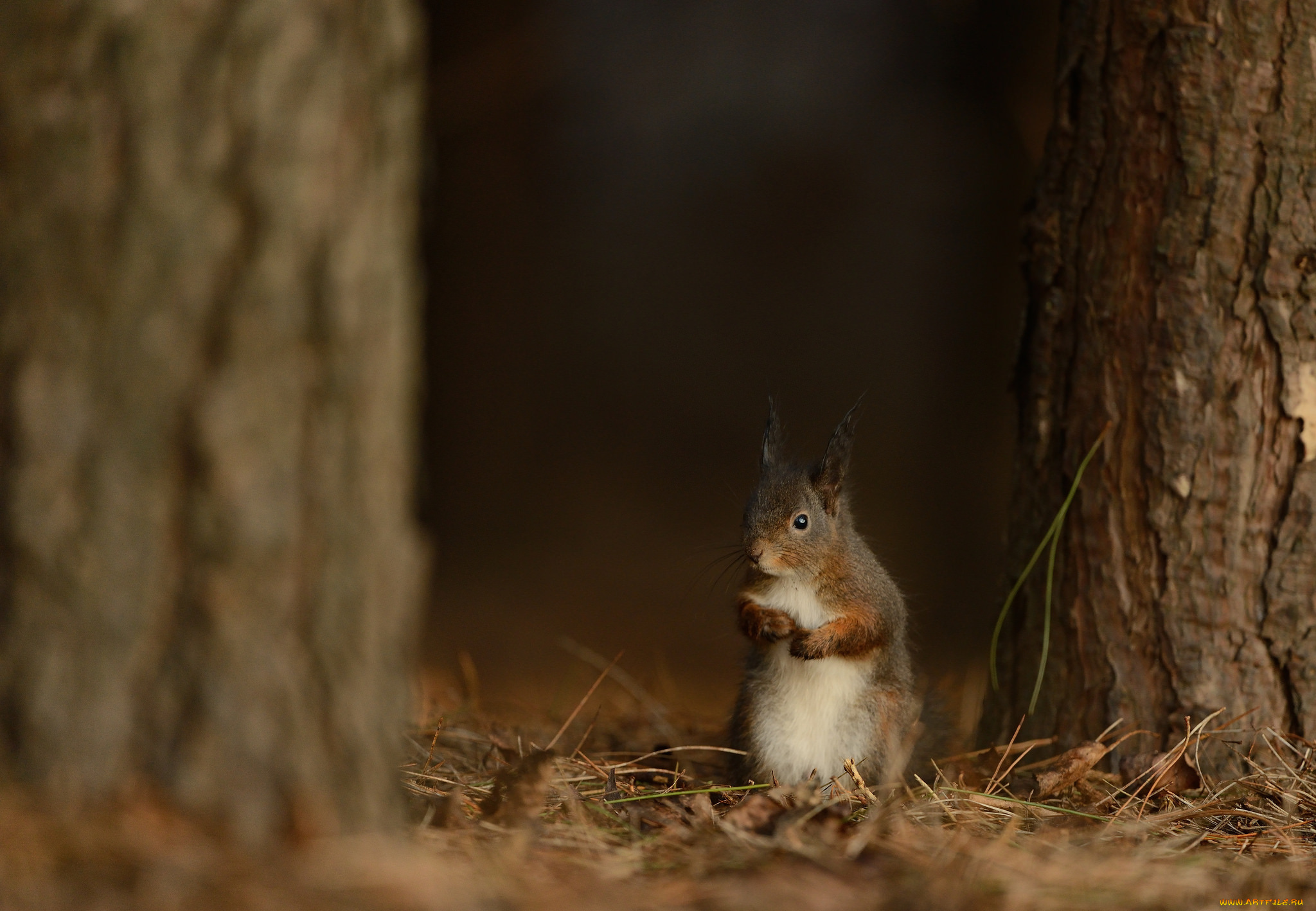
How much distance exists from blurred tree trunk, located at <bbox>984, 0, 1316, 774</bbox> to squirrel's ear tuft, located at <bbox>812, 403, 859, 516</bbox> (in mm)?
525

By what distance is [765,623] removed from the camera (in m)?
2.47

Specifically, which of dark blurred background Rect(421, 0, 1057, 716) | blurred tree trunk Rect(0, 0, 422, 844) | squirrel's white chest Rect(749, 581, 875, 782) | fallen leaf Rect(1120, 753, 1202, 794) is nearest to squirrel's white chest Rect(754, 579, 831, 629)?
squirrel's white chest Rect(749, 581, 875, 782)

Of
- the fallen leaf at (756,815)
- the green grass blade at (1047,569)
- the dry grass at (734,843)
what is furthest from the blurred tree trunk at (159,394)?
the green grass blade at (1047,569)

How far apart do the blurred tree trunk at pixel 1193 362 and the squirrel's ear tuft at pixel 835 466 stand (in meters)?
0.53

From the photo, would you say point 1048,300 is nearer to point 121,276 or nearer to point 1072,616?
point 1072,616

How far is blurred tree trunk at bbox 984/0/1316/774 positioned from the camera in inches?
87.4

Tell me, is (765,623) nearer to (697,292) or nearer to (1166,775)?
(1166,775)

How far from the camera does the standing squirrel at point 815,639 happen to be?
2.40 metres

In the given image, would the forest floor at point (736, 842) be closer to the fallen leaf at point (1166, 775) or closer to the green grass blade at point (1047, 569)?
the fallen leaf at point (1166, 775)

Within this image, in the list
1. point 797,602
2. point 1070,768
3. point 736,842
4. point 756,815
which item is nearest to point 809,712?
point 797,602

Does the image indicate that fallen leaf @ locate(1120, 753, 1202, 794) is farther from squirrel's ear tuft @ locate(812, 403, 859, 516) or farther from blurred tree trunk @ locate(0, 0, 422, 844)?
blurred tree trunk @ locate(0, 0, 422, 844)

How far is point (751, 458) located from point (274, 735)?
5.50 m

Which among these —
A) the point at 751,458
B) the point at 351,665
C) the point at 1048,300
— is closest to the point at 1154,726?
the point at 1048,300

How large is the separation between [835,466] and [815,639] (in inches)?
17.4
